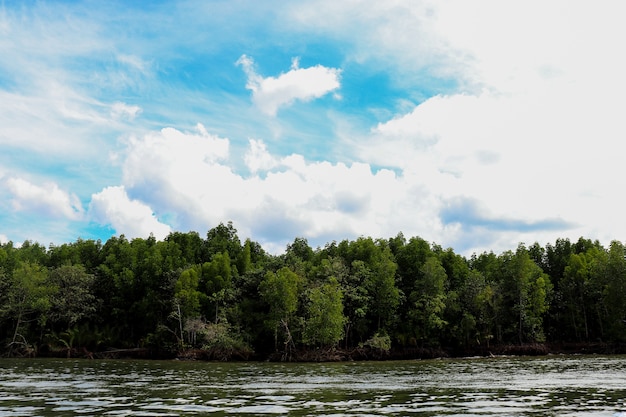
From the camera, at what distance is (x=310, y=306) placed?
253 ft

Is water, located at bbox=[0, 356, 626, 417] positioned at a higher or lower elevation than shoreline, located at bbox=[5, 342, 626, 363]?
higher

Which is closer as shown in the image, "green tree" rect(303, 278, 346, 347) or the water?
the water

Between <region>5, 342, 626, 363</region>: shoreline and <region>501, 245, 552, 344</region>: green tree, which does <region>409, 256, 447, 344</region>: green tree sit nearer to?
<region>5, 342, 626, 363</region>: shoreline

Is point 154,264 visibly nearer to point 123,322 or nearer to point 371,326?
point 123,322

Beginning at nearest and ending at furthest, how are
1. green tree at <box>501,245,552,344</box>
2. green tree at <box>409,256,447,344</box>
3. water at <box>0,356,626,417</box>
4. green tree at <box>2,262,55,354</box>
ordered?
water at <box>0,356,626,417</box>, green tree at <box>2,262,55,354</box>, green tree at <box>409,256,447,344</box>, green tree at <box>501,245,552,344</box>

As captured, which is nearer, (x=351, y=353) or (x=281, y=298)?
(x=281, y=298)

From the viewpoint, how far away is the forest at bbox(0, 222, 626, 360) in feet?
261

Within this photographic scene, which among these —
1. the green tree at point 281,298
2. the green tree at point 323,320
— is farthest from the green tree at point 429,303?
the green tree at point 281,298


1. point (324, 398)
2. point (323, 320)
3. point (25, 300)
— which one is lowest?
point (324, 398)

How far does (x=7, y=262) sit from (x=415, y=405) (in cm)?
9773

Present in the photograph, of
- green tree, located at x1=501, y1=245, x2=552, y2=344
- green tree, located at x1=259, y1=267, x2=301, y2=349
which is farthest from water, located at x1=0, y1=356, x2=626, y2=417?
green tree, located at x1=501, y1=245, x2=552, y2=344

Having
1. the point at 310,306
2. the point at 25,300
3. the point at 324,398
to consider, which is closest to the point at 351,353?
the point at 310,306

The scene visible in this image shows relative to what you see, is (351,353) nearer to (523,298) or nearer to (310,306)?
(310,306)

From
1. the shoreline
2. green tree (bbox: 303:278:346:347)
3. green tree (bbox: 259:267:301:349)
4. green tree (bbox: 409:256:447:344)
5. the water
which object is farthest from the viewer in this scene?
green tree (bbox: 409:256:447:344)
